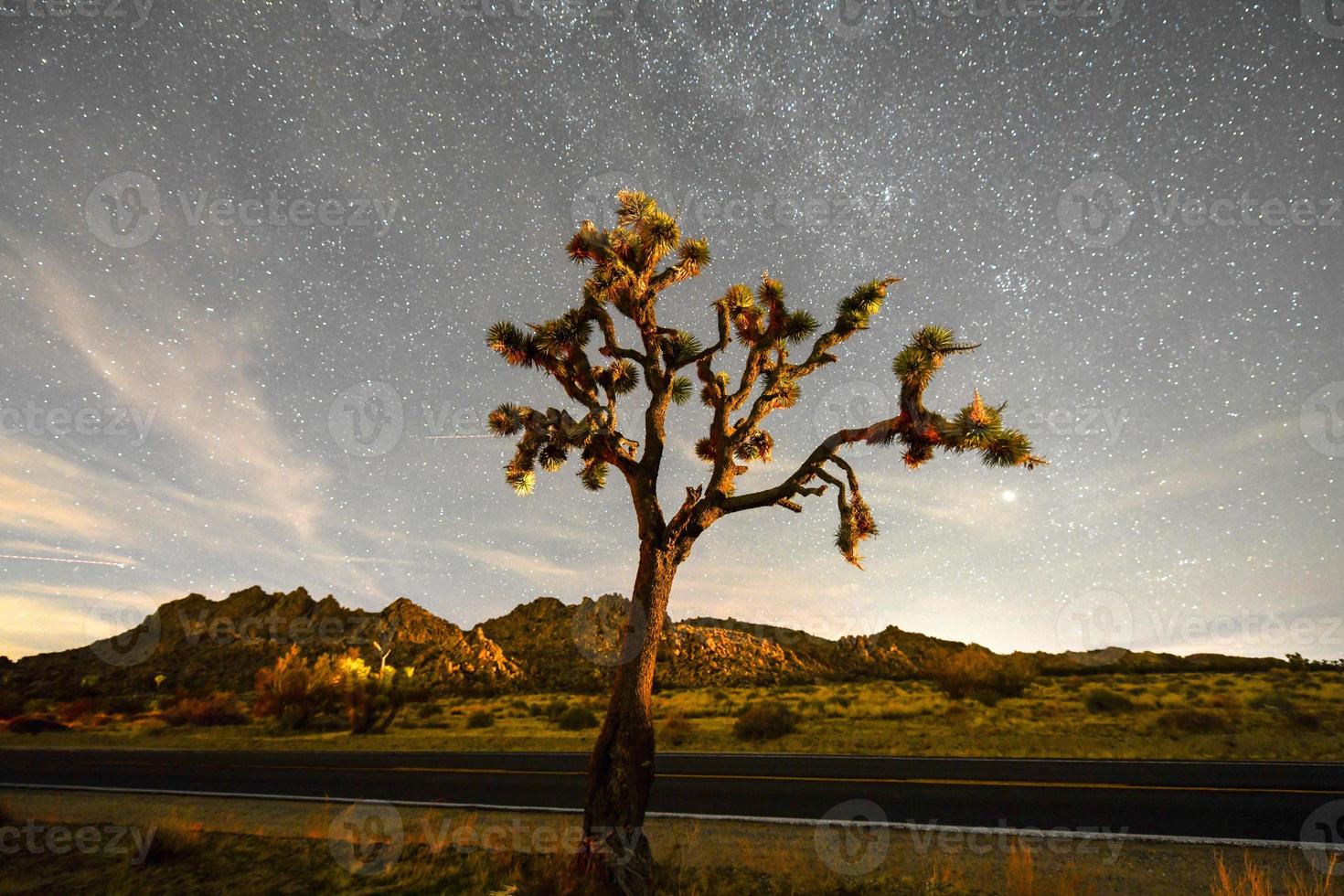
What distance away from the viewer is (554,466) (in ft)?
34.0

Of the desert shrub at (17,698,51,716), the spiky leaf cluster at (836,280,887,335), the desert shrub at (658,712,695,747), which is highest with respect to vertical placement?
the spiky leaf cluster at (836,280,887,335)

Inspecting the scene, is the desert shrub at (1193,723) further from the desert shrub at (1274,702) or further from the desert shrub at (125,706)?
the desert shrub at (125,706)

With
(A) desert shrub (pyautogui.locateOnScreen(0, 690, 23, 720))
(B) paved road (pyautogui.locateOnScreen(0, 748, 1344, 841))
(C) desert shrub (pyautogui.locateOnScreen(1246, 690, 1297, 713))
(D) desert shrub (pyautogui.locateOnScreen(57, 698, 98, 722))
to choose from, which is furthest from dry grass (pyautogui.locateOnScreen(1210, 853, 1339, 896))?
(A) desert shrub (pyautogui.locateOnScreen(0, 690, 23, 720))

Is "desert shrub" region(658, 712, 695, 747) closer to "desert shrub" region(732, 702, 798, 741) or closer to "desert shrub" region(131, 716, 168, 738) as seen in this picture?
"desert shrub" region(732, 702, 798, 741)

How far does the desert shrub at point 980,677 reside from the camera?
25.0m

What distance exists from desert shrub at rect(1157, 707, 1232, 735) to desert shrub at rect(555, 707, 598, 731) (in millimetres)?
19289

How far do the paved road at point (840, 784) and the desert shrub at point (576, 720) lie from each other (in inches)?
234

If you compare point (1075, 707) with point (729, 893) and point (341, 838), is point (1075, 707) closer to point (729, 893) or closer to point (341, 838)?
point (729, 893)

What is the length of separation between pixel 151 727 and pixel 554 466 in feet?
99.5

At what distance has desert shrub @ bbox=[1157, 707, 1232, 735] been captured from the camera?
58.4 feet

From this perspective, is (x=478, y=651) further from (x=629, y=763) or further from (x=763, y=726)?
(x=629, y=763)

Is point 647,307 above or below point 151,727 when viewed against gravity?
above

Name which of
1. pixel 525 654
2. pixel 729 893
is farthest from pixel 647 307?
pixel 525 654

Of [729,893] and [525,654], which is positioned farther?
[525,654]
